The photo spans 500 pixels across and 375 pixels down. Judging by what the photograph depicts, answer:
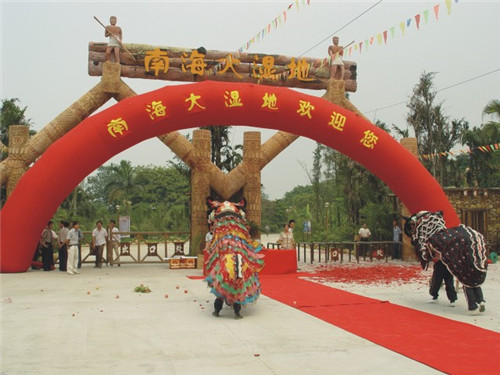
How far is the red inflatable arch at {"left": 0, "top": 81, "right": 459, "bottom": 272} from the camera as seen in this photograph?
9523mm

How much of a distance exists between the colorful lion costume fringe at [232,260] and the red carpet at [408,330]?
850mm

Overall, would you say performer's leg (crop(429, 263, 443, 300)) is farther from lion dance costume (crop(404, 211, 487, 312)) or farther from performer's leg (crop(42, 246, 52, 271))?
performer's leg (crop(42, 246, 52, 271))

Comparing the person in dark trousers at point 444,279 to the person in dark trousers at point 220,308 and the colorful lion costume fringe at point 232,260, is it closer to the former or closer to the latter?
the colorful lion costume fringe at point 232,260

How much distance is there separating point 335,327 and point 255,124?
19.0 feet

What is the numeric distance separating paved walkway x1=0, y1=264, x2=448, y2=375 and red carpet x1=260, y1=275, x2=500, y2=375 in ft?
0.63

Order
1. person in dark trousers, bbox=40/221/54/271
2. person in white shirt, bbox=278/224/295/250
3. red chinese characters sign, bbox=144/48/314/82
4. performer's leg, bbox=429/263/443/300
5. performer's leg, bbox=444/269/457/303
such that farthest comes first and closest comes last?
red chinese characters sign, bbox=144/48/314/82, person in white shirt, bbox=278/224/295/250, person in dark trousers, bbox=40/221/54/271, performer's leg, bbox=429/263/443/300, performer's leg, bbox=444/269/457/303

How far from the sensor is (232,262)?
5.88m

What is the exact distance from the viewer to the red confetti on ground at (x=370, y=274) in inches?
367

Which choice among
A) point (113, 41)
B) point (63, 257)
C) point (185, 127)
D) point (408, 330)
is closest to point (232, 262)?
point (408, 330)

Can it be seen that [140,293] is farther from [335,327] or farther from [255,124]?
[255,124]

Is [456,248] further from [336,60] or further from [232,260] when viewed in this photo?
[336,60]

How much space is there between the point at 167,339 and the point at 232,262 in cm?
126

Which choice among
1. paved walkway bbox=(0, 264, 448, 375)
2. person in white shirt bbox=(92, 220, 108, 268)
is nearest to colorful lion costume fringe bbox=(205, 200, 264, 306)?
paved walkway bbox=(0, 264, 448, 375)

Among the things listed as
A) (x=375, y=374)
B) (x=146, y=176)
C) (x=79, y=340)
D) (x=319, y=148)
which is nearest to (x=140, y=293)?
(x=79, y=340)
